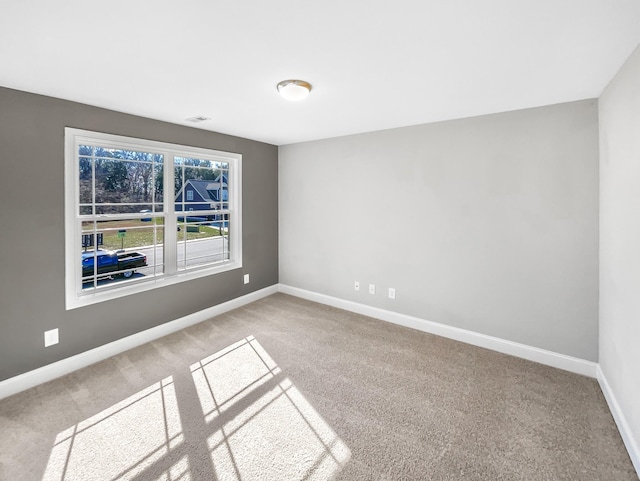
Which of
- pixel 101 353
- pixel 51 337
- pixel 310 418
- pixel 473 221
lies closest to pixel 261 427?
pixel 310 418

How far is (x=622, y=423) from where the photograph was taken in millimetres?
1973

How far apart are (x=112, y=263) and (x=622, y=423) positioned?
4229 mm

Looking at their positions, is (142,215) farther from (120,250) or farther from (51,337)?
(51,337)

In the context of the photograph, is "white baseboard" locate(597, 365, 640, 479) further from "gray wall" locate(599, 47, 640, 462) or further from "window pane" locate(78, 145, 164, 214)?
"window pane" locate(78, 145, 164, 214)

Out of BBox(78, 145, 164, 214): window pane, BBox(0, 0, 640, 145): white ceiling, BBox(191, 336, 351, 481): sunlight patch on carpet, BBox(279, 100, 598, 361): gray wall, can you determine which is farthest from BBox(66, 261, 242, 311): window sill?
BBox(0, 0, 640, 145): white ceiling

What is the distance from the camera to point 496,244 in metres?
3.06

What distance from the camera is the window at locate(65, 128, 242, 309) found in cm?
282

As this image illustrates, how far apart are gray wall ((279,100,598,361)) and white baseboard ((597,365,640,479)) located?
35 cm

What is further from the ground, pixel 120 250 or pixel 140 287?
pixel 120 250

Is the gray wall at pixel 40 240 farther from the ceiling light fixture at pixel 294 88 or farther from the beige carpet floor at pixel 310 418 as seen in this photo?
the ceiling light fixture at pixel 294 88

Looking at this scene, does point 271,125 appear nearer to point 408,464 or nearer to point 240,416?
point 240,416

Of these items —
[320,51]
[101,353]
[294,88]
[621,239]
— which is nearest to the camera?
[320,51]

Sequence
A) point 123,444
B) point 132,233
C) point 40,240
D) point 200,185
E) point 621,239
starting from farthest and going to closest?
point 200,185, point 132,233, point 40,240, point 621,239, point 123,444

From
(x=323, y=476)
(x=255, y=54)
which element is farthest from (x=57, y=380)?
(x=255, y=54)
